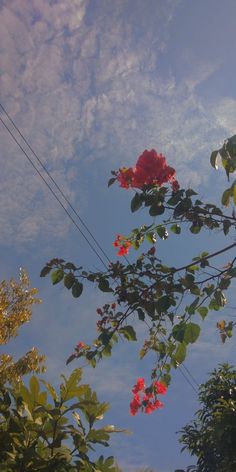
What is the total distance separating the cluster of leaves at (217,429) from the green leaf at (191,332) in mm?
4490

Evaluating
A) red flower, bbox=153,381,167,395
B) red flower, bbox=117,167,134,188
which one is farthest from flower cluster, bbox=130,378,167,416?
red flower, bbox=117,167,134,188

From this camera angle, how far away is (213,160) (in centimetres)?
206

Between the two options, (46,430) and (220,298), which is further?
(220,298)

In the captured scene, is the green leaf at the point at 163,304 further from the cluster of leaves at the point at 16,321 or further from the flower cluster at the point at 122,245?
the cluster of leaves at the point at 16,321

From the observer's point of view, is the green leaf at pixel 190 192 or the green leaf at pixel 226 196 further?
the green leaf at pixel 190 192

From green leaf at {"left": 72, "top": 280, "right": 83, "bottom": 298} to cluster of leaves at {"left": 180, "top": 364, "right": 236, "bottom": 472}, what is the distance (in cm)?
446

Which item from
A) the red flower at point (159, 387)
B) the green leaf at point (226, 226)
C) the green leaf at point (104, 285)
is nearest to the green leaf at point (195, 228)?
the green leaf at point (226, 226)

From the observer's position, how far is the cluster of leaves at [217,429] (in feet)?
20.2

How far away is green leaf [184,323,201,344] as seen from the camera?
2.21 metres

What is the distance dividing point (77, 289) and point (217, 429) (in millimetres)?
4553

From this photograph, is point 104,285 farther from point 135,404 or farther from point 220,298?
point 135,404

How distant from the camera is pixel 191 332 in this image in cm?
222

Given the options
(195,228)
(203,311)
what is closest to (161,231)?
(195,228)

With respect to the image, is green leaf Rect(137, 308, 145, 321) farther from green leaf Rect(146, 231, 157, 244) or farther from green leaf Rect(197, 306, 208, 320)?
green leaf Rect(146, 231, 157, 244)
